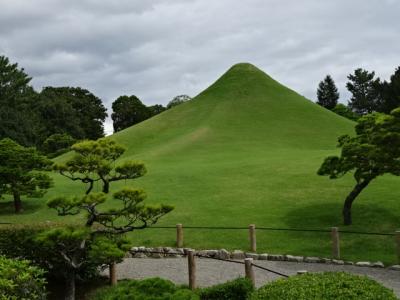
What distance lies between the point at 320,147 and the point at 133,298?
34509 mm

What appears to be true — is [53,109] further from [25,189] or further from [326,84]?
[326,84]

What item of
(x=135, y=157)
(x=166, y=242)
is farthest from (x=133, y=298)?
(x=135, y=157)

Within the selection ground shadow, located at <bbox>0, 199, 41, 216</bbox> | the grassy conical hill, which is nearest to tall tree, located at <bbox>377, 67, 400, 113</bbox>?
the grassy conical hill

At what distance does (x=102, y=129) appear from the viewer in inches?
3095

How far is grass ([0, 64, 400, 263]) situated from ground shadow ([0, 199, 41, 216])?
0.06 metres

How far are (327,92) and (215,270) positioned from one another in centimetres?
8518

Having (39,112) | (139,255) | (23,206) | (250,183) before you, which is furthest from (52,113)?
(139,255)

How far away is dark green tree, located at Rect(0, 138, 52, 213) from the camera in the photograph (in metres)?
22.8

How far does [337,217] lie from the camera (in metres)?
19.1

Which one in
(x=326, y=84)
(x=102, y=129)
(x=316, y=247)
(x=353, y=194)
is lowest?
(x=316, y=247)

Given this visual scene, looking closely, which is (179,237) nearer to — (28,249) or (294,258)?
(294,258)

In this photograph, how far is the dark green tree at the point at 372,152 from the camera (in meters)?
15.4

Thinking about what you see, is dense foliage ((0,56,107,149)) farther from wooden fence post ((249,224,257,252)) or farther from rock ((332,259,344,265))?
rock ((332,259,344,265))

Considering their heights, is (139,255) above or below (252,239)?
below
